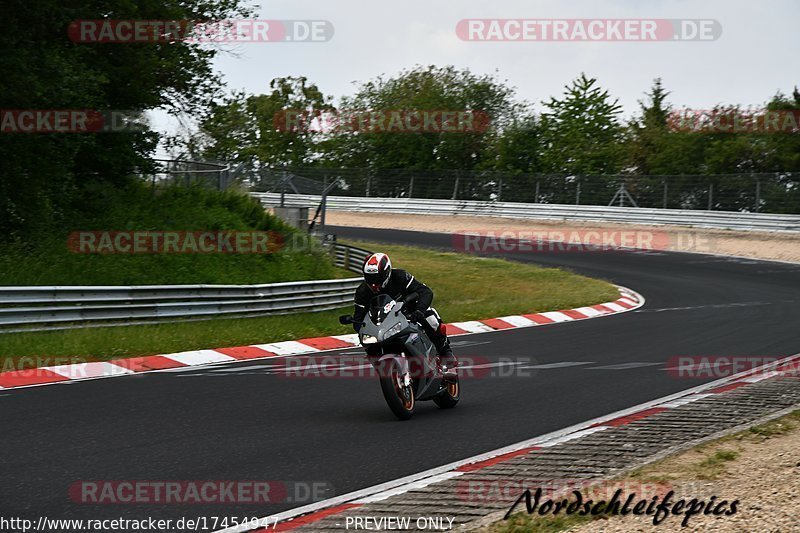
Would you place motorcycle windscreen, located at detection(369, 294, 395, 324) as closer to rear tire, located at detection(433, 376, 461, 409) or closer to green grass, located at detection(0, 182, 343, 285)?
rear tire, located at detection(433, 376, 461, 409)

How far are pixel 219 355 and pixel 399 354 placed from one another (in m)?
5.35

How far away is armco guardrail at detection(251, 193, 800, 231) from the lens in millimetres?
35875

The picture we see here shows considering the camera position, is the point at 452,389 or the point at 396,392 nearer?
the point at 396,392

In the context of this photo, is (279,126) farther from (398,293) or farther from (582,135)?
(398,293)

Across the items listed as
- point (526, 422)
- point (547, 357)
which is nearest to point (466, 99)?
point (547, 357)

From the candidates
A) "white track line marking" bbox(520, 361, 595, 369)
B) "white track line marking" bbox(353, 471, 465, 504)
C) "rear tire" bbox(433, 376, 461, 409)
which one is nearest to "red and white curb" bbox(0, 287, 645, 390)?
"white track line marking" bbox(520, 361, 595, 369)

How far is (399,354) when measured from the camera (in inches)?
351

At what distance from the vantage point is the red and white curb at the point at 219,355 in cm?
1139

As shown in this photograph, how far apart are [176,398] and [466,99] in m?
62.7

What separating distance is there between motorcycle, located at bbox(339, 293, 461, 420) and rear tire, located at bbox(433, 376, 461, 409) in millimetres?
240

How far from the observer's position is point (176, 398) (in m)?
9.95

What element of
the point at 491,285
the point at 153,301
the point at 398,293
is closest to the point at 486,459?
the point at 398,293

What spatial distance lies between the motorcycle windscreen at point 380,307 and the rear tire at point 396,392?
1.34 feet

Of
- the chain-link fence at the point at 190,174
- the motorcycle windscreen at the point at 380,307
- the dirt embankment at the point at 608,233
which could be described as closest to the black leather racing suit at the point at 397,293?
the motorcycle windscreen at the point at 380,307
